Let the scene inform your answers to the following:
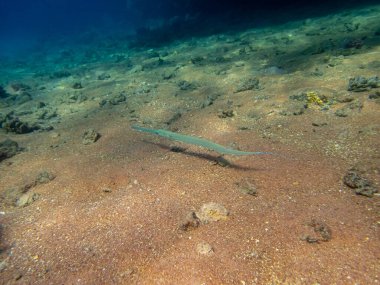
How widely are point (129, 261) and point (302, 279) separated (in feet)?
7.54

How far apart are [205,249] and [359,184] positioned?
9.06 feet

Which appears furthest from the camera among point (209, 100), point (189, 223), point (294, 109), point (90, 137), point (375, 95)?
point (209, 100)

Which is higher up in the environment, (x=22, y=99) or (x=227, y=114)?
(x=22, y=99)

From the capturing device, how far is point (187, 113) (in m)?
8.49

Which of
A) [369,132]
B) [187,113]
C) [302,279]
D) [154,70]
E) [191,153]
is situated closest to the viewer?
[302,279]

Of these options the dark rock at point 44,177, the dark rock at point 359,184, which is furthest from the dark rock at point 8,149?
the dark rock at point 359,184

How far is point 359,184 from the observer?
4176 millimetres

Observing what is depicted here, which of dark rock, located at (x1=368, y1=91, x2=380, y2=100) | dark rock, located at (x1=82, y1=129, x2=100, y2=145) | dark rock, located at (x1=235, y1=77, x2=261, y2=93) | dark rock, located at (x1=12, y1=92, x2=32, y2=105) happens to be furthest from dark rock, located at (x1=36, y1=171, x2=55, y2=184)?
dark rock, located at (x1=12, y1=92, x2=32, y2=105)

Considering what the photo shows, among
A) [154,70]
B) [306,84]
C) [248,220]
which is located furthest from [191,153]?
[154,70]

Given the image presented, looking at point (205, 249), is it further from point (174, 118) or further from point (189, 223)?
point (174, 118)

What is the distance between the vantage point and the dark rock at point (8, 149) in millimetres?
7117

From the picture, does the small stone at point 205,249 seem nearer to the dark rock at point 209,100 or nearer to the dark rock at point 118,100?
the dark rock at point 209,100

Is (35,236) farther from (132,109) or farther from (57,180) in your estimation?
(132,109)

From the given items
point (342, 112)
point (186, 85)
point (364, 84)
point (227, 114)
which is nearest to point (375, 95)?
point (364, 84)
